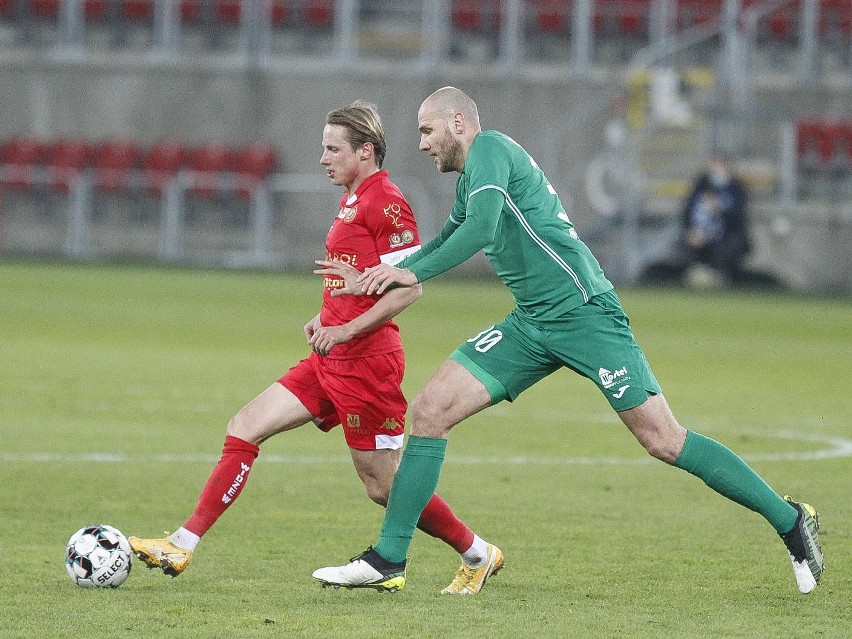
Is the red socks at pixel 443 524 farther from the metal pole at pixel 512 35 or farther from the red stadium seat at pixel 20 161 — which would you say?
the red stadium seat at pixel 20 161

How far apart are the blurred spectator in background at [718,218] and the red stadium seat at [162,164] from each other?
417 inches

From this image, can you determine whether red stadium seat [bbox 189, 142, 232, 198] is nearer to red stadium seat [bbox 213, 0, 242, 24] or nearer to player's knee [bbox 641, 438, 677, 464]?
red stadium seat [bbox 213, 0, 242, 24]

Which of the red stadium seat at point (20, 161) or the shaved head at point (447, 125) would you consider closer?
the shaved head at point (447, 125)

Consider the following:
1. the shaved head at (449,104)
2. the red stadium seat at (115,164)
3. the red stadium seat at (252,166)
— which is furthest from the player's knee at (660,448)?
the red stadium seat at (115,164)

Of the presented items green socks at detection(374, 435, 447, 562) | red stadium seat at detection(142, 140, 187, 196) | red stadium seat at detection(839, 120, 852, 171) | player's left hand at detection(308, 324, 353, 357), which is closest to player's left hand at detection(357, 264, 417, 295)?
player's left hand at detection(308, 324, 353, 357)

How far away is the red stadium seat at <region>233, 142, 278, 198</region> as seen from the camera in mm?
31078

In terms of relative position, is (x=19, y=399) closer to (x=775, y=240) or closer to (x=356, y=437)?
(x=356, y=437)

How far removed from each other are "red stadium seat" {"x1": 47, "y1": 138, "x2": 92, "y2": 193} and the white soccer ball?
84.9 ft

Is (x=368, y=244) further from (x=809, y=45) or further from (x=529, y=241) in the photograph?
(x=809, y=45)

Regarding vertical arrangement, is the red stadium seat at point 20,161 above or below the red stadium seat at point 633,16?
below

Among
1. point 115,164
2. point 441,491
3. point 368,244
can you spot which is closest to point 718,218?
point 115,164

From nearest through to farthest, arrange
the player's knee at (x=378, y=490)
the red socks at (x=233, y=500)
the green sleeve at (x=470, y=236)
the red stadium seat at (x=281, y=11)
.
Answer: the green sleeve at (x=470, y=236) → the red socks at (x=233, y=500) → the player's knee at (x=378, y=490) → the red stadium seat at (x=281, y=11)

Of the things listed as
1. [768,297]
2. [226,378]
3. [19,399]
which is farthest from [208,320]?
[768,297]

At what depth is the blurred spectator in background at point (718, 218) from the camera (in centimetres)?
2533
